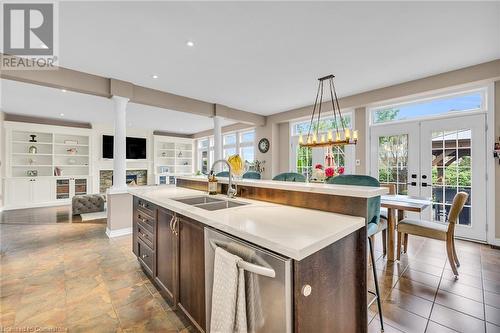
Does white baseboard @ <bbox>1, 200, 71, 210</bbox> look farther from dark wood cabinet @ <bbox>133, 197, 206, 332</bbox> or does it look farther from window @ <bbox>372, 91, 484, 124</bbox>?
window @ <bbox>372, 91, 484, 124</bbox>

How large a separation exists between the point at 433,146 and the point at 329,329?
396cm

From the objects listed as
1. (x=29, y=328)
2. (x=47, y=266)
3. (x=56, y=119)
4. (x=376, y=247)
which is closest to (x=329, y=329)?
(x=29, y=328)

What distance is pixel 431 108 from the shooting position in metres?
3.82

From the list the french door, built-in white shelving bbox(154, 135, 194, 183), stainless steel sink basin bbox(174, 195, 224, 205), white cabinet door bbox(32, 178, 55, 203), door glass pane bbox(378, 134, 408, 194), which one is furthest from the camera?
built-in white shelving bbox(154, 135, 194, 183)

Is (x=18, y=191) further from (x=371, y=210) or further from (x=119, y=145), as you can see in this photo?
(x=371, y=210)

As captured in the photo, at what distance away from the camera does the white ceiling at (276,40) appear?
81.4 inches

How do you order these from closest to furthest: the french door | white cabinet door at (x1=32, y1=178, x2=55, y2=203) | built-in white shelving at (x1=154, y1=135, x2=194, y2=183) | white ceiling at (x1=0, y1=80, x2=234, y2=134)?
the french door
white ceiling at (x1=0, y1=80, x2=234, y2=134)
white cabinet door at (x1=32, y1=178, x2=55, y2=203)
built-in white shelving at (x1=154, y1=135, x2=194, y2=183)

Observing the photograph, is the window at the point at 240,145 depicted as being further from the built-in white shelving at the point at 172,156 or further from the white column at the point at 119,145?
the white column at the point at 119,145

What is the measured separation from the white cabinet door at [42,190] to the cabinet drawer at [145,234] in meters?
6.07

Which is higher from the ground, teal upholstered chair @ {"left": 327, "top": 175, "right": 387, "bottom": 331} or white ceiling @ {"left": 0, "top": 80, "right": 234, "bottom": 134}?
white ceiling @ {"left": 0, "top": 80, "right": 234, "bottom": 134}

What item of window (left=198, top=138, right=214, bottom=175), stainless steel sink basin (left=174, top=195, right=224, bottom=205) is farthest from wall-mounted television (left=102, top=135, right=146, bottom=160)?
stainless steel sink basin (left=174, top=195, right=224, bottom=205)

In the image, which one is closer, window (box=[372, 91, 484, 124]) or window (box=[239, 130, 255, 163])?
window (box=[372, 91, 484, 124])

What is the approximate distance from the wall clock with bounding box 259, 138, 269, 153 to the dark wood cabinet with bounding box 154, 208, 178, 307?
4.71 meters

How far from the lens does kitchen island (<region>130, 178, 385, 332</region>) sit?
0.98 m
